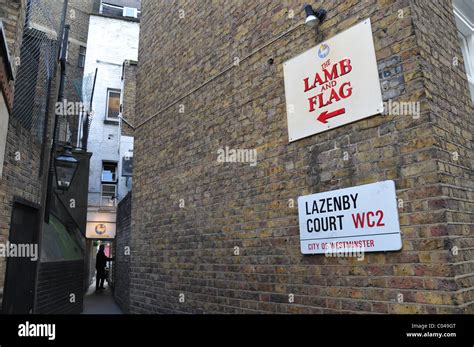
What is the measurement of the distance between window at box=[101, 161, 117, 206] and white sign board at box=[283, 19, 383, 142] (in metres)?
12.4

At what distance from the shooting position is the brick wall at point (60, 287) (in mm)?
6801

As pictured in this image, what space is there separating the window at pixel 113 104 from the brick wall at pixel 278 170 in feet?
31.0

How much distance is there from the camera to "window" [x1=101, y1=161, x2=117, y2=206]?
594 inches

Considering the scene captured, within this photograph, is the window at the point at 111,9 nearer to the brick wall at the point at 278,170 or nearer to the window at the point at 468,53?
the brick wall at the point at 278,170

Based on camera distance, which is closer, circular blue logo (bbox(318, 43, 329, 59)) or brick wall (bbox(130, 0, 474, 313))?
brick wall (bbox(130, 0, 474, 313))

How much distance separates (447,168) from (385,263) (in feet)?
3.01

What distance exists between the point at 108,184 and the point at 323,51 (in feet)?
43.4

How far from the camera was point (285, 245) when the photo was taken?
390 centimetres

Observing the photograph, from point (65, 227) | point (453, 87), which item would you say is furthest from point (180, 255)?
point (65, 227)

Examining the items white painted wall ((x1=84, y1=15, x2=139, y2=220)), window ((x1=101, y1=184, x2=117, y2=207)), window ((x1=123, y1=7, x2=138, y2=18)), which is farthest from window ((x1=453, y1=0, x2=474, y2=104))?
window ((x1=123, y1=7, x2=138, y2=18))

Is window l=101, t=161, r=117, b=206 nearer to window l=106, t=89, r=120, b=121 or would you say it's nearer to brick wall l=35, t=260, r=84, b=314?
window l=106, t=89, r=120, b=121

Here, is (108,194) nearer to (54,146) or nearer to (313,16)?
(54,146)

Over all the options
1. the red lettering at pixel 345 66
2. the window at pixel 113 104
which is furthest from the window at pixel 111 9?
Answer: the red lettering at pixel 345 66

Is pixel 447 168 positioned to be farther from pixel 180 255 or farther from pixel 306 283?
pixel 180 255
